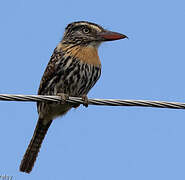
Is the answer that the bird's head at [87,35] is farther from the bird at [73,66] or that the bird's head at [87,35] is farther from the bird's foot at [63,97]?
the bird's foot at [63,97]

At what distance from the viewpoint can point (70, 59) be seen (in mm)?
6324

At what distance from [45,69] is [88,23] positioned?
90 cm

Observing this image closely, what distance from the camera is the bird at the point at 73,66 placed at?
6.26 m

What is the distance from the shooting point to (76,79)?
6238mm

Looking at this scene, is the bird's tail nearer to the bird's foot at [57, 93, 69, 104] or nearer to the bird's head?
the bird's foot at [57, 93, 69, 104]

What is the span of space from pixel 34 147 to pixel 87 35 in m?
1.86

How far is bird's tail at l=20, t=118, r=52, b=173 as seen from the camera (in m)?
7.09

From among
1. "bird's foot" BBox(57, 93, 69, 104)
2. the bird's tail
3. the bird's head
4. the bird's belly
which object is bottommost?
the bird's tail

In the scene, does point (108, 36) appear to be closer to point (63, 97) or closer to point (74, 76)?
point (74, 76)

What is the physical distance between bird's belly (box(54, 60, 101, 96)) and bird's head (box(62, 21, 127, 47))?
1.40ft

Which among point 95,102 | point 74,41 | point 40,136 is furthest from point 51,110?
point 95,102

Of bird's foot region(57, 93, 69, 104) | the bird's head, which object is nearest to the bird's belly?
bird's foot region(57, 93, 69, 104)

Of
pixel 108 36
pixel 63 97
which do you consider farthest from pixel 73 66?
pixel 108 36

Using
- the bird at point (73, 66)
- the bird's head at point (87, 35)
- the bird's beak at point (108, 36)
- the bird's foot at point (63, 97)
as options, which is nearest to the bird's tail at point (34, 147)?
the bird at point (73, 66)
